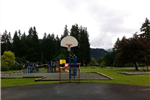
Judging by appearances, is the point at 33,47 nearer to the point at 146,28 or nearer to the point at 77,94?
the point at 146,28

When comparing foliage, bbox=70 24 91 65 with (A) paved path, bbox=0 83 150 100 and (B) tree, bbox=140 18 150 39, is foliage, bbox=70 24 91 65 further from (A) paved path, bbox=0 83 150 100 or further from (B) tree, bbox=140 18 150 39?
(A) paved path, bbox=0 83 150 100

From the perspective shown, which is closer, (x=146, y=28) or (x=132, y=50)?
(x=132, y=50)

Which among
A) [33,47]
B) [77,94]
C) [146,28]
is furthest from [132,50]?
[33,47]

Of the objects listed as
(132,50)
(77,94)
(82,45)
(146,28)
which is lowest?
(77,94)

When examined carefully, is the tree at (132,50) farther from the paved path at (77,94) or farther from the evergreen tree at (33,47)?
the evergreen tree at (33,47)

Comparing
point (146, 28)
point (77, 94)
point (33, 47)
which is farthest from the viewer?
point (33, 47)

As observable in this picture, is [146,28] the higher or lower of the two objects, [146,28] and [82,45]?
the higher

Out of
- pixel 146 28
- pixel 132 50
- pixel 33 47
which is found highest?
pixel 146 28

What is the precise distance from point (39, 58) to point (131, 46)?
41447 mm

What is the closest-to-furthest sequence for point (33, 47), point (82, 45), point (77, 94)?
point (77, 94) → point (33, 47) → point (82, 45)

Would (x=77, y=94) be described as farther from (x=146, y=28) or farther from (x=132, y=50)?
(x=146, y=28)

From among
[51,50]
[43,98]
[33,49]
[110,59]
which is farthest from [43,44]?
[43,98]

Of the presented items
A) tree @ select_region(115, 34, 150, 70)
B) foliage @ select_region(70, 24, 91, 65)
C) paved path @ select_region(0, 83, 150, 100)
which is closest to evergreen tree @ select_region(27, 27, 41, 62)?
foliage @ select_region(70, 24, 91, 65)

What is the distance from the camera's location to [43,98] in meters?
4.30
